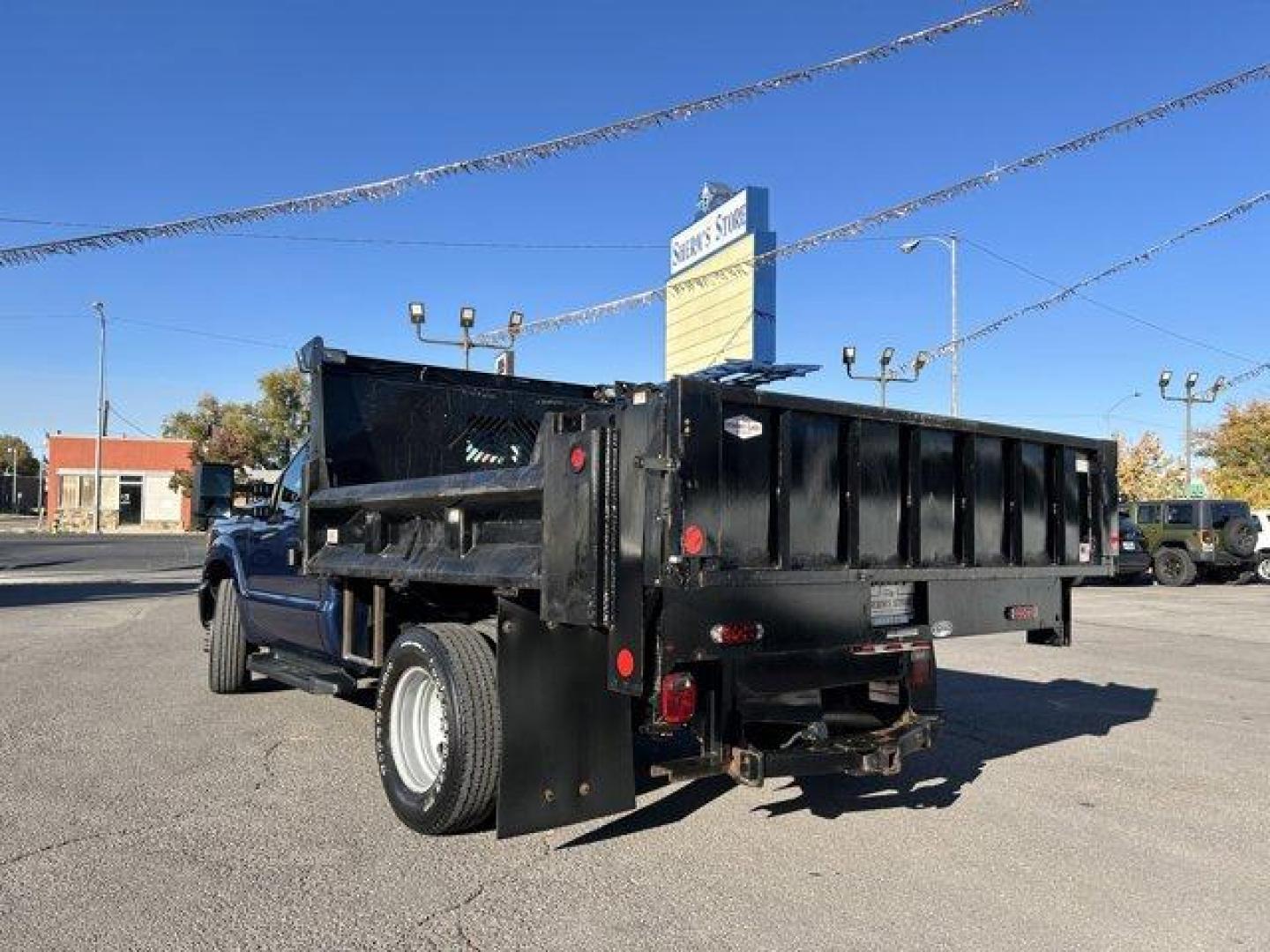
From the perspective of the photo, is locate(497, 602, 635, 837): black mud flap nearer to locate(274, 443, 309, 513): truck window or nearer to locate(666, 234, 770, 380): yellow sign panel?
locate(274, 443, 309, 513): truck window

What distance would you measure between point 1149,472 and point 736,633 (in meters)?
69.5

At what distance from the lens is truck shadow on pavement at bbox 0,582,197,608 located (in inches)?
674

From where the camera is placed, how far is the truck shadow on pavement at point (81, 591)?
17125 millimetres

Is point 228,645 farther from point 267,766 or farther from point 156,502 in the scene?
point 156,502

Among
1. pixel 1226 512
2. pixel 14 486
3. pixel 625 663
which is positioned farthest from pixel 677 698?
pixel 14 486

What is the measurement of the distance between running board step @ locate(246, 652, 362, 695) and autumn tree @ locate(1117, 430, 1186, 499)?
60601 mm

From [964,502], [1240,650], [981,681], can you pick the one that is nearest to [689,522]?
[964,502]

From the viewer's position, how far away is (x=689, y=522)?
3904mm

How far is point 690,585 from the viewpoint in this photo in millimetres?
3889

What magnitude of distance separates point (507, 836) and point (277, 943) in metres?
0.99

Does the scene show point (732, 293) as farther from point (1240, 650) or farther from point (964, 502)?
point (964, 502)

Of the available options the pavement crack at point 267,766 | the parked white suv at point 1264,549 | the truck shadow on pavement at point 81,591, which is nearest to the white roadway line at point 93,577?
the truck shadow on pavement at point 81,591

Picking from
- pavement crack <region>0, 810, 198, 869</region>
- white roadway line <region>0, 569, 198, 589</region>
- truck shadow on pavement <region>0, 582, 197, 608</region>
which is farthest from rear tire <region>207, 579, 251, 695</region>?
white roadway line <region>0, 569, 198, 589</region>

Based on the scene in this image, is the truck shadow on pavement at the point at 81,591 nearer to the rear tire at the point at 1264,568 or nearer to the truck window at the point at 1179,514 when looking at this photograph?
the truck window at the point at 1179,514
